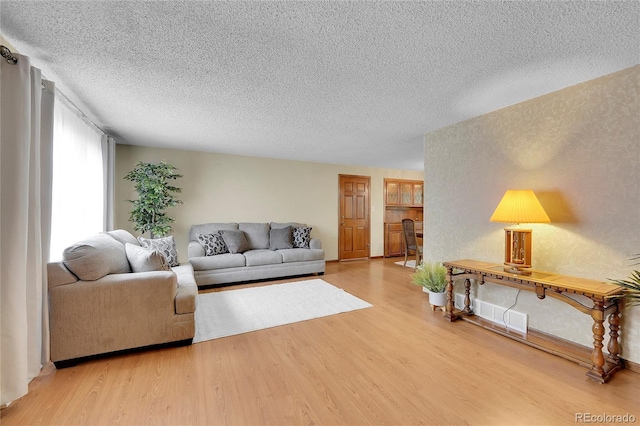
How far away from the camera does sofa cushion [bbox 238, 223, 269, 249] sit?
508 cm

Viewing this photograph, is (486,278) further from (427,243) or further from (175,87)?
(175,87)

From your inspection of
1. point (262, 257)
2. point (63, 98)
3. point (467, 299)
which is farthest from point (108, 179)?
point (467, 299)

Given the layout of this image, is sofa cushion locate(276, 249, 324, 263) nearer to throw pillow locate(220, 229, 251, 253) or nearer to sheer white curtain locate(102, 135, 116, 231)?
throw pillow locate(220, 229, 251, 253)

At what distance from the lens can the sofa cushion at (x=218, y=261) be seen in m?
4.15

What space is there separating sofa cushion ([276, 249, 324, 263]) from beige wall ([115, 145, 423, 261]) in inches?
42.7

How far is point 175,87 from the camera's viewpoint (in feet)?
7.97

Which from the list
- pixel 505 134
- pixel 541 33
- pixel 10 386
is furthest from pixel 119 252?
pixel 505 134

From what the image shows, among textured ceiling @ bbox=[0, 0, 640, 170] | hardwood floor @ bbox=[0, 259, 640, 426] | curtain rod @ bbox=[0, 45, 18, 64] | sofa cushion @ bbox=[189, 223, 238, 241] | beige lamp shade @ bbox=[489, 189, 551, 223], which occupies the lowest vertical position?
hardwood floor @ bbox=[0, 259, 640, 426]

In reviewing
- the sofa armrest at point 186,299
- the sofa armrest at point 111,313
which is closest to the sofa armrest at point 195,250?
the sofa armrest at point 186,299

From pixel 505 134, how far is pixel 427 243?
1.66 m

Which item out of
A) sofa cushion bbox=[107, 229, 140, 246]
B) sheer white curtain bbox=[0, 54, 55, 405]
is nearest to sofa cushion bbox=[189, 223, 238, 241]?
sofa cushion bbox=[107, 229, 140, 246]

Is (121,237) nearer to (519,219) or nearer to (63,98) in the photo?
(63,98)

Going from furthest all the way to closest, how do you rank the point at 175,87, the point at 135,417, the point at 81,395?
the point at 175,87 → the point at 81,395 → the point at 135,417

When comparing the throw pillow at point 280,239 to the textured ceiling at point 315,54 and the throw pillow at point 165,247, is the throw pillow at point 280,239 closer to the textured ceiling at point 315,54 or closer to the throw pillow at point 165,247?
the throw pillow at point 165,247
